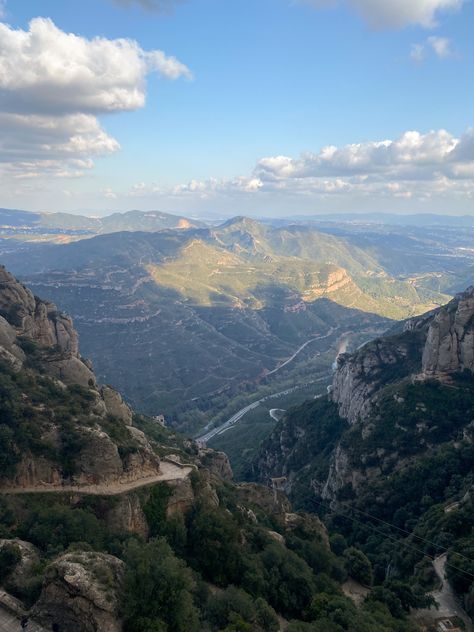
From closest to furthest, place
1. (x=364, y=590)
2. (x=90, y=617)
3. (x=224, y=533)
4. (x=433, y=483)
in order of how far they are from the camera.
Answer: (x=90, y=617) < (x=224, y=533) < (x=364, y=590) < (x=433, y=483)

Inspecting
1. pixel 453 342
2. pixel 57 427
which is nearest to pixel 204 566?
pixel 57 427

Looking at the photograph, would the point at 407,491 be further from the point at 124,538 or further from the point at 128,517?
the point at 124,538

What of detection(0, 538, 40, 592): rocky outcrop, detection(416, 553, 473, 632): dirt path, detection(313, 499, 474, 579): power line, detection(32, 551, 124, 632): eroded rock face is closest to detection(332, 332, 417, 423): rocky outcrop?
detection(313, 499, 474, 579): power line

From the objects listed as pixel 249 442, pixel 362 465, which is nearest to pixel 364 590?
pixel 362 465

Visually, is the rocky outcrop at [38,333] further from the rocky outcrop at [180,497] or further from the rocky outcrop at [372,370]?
the rocky outcrop at [372,370]

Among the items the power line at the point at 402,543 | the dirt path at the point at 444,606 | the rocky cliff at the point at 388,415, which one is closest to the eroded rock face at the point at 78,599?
the dirt path at the point at 444,606

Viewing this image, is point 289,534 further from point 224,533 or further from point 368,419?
point 368,419
